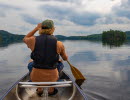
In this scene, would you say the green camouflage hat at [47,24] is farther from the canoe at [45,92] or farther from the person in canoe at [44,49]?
the canoe at [45,92]

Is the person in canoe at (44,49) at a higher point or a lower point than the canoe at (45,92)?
higher

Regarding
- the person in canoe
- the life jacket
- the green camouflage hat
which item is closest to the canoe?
the person in canoe

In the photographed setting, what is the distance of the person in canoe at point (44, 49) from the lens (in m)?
7.39

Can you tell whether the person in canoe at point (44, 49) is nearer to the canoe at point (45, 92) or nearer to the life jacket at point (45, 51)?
the life jacket at point (45, 51)

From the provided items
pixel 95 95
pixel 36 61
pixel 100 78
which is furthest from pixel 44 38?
pixel 100 78

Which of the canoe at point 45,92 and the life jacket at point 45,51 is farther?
the canoe at point 45,92

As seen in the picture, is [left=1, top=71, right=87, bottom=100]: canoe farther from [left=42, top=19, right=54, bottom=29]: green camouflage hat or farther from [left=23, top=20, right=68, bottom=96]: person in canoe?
[left=42, top=19, right=54, bottom=29]: green camouflage hat

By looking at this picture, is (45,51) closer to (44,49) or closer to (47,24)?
(44,49)

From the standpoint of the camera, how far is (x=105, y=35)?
186000mm

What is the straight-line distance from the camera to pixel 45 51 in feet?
24.4

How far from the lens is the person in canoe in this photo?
7.39 meters

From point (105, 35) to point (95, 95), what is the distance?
178055 mm

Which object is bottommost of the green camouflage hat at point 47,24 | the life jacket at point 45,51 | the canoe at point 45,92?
the canoe at point 45,92

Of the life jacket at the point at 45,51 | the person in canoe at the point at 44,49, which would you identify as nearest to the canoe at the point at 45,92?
the person in canoe at the point at 44,49
